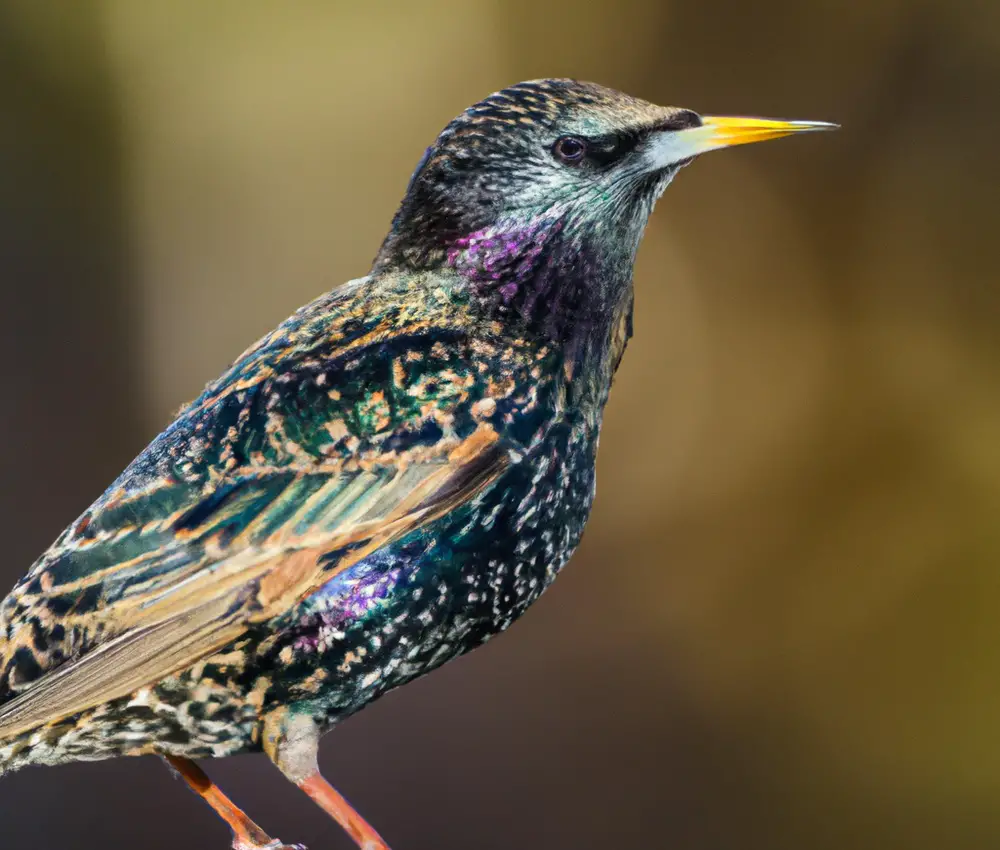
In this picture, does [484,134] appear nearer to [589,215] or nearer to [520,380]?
[589,215]

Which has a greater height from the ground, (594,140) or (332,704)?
(594,140)

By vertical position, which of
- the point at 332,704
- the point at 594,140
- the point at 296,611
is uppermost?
the point at 594,140

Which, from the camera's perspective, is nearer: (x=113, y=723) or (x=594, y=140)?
(x=113, y=723)

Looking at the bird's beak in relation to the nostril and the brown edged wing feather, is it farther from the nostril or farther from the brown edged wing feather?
the brown edged wing feather

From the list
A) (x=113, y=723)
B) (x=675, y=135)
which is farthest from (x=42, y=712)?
(x=675, y=135)

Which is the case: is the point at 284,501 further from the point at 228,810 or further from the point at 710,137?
the point at 710,137

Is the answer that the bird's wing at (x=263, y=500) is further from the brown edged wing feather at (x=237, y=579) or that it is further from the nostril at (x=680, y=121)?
the nostril at (x=680, y=121)

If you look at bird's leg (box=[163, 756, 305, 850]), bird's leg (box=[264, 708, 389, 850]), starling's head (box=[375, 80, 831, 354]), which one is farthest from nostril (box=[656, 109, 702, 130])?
bird's leg (box=[163, 756, 305, 850])
